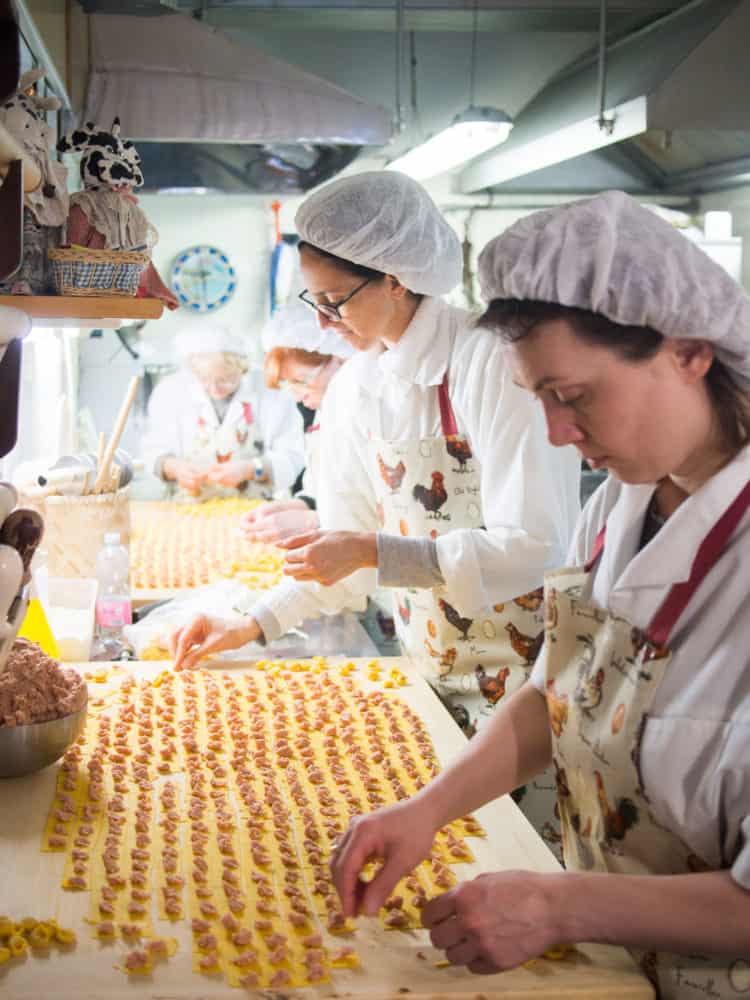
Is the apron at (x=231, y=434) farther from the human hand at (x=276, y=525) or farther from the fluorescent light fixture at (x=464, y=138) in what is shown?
the human hand at (x=276, y=525)

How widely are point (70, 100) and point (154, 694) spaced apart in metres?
2.08

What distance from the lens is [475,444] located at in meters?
2.22

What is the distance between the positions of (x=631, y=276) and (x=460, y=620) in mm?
1282

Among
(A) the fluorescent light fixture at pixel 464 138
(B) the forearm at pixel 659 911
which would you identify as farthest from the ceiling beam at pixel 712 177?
(B) the forearm at pixel 659 911

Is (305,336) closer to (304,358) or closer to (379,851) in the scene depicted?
(304,358)

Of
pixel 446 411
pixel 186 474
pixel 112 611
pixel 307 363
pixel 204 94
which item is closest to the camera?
pixel 446 411

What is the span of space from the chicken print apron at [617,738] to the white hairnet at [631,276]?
0.20 meters

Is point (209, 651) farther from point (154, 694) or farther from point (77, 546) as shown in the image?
point (77, 546)

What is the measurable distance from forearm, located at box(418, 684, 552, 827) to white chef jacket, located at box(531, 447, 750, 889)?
30 centimetres

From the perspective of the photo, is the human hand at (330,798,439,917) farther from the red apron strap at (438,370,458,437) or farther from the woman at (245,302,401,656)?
the woman at (245,302,401,656)

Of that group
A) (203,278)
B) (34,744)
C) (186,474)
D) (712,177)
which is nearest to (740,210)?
(712,177)

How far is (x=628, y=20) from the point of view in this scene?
5.27 m

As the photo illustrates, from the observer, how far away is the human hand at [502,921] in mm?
1130

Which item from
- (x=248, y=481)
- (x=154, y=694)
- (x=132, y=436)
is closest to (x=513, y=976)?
(x=154, y=694)
